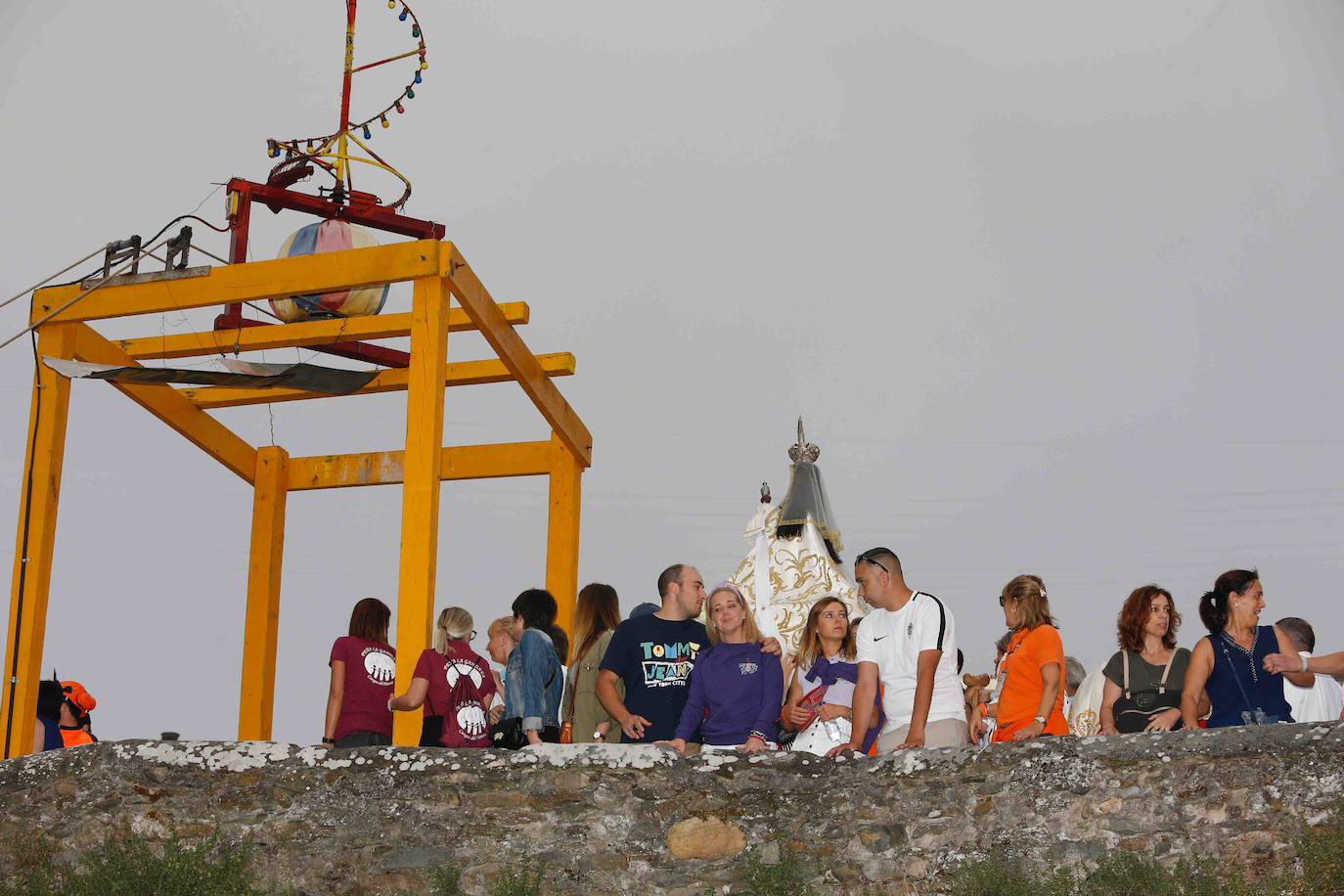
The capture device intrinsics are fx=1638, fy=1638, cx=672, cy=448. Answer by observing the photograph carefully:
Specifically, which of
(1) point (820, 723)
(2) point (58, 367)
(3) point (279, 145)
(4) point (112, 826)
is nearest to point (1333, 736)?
(1) point (820, 723)

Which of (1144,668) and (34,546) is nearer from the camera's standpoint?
(1144,668)

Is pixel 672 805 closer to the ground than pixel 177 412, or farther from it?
closer to the ground

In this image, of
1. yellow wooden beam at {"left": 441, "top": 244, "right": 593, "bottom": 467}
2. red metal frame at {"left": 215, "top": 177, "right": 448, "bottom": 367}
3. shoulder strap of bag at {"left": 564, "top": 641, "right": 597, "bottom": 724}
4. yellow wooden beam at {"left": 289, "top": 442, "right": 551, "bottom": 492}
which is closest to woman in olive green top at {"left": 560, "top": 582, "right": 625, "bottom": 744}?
shoulder strap of bag at {"left": 564, "top": 641, "right": 597, "bottom": 724}

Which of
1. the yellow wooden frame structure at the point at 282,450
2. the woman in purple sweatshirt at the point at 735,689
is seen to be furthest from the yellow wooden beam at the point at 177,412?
the woman in purple sweatshirt at the point at 735,689

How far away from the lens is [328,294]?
10695 mm

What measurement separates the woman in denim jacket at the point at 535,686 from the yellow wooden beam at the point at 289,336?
3.05m

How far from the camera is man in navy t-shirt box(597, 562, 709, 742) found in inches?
298

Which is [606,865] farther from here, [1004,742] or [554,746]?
[1004,742]

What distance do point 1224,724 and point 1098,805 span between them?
94 centimetres

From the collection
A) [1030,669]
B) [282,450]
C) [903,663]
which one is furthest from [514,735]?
[282,450]

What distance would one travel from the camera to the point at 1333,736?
6.27 m

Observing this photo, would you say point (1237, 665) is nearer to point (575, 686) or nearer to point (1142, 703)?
point (1142, 703)

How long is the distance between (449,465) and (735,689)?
513 cm

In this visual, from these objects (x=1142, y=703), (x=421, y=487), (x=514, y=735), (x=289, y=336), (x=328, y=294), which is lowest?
(x=514, y=735)
